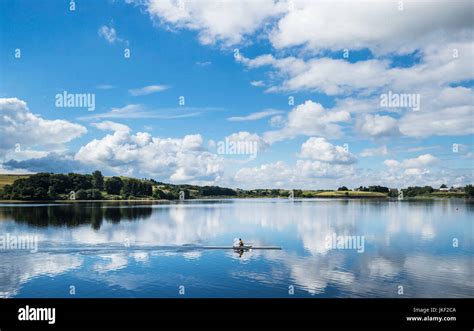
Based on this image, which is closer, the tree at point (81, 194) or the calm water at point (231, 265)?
the calm water at point (231, 265)

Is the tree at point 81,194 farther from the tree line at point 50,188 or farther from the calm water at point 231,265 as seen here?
the calm water at point 231,265

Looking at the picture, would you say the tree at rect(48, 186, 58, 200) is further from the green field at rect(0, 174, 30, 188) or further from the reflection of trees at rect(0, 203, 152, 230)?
the reflection of trees at rect(0, 203, 152, 230)

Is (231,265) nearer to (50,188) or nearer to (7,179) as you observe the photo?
(50,188)

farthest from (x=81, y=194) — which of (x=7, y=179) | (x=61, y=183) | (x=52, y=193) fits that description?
(x=7, y=179)

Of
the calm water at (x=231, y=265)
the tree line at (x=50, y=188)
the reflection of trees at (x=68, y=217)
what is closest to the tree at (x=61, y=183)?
the tree line at (x=50, y=188)

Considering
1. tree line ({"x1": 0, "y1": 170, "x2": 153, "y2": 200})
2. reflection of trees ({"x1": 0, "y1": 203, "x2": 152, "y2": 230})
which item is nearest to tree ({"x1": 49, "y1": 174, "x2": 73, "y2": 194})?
tree line ({"x1": 0, "y1": 170, "x2": 153, "y2": 200})

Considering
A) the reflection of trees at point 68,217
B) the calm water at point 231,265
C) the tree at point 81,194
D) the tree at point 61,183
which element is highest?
the tree at point 61,183

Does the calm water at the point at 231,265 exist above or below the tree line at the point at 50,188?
below

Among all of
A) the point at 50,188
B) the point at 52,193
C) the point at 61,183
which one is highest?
the point at 61,183

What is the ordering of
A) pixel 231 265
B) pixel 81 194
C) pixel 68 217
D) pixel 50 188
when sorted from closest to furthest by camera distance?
pixel 231 265, pixel 68 217, pixel 50 188, pixel 81 194

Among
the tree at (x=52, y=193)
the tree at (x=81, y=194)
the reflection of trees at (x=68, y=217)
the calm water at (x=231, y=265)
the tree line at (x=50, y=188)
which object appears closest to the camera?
the calm water at (x=231, y=265)
